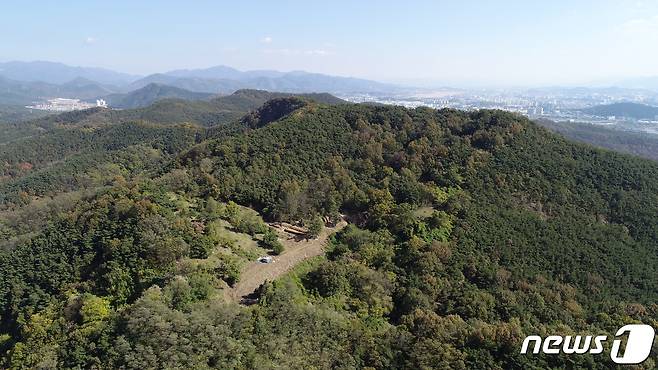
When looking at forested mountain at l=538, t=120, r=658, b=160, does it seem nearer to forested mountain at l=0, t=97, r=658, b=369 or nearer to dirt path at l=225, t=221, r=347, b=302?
forested mountain at l=0, t=97, r=658, b=369

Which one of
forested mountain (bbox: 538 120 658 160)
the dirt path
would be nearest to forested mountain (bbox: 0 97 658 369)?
the dirt path

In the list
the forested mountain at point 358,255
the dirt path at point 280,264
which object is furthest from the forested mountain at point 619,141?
the dirt path at point 280,264

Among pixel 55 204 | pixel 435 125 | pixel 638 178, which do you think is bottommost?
pixel 55 204

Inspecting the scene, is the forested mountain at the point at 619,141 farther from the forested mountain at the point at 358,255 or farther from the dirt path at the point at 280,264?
the dirt path at the point at 280,264

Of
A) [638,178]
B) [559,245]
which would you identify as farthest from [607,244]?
[638,178]

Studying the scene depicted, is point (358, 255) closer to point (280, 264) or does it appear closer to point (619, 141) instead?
point (280, 264)

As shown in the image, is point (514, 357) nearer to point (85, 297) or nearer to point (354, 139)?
point (85, 297)
